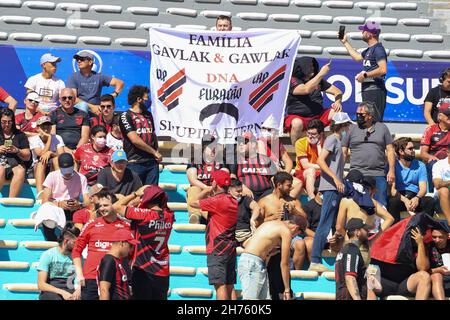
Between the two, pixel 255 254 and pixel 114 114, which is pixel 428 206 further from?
pixel 114 114

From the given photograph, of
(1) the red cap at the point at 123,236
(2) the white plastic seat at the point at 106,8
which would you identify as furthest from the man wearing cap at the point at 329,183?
(2) the white plastic seat at the point at 106,8

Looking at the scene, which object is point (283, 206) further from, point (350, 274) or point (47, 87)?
point (47, 87)

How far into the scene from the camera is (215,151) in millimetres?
16031

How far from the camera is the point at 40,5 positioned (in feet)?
64.0

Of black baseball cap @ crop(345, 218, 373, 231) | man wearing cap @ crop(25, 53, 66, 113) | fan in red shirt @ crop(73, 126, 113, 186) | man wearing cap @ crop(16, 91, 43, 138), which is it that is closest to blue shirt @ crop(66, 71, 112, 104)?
man wearing cap @ crop(25, 53, 66, 113)

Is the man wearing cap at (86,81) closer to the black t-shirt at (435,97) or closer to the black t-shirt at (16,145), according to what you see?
the black t-shirt at (16,145)

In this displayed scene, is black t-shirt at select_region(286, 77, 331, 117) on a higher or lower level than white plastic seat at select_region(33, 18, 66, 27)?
lower

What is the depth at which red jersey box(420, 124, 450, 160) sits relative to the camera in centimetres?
1653

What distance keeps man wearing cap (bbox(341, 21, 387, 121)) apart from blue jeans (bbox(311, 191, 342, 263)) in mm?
1852

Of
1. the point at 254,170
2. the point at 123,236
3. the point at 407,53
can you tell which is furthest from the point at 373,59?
the point at 123,236

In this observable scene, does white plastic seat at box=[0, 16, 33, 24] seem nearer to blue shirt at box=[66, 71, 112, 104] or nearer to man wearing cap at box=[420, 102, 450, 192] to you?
blue shirt at box=[66, 71, 112, 104]

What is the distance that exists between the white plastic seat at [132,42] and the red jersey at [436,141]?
4.61 m

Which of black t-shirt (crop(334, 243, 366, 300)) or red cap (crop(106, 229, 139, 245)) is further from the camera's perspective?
black t-shirt (crop(334, 243, 366, 300))

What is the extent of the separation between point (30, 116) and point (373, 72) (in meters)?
4.27
